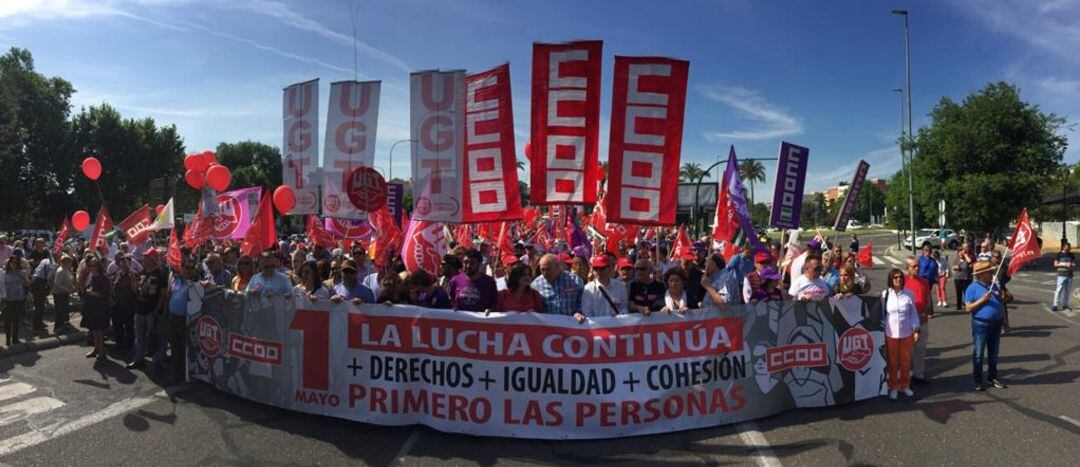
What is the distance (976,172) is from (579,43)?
2742 centimetres

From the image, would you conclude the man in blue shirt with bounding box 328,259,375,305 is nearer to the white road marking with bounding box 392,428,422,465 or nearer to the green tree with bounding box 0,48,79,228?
the white road marking with bounding box 392,428,422,465

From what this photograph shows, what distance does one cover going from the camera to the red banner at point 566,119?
6578mm

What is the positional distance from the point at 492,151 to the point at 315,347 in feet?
9.90

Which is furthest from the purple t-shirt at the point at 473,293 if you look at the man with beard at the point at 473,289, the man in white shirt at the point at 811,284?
the man in white shirt at the point at 811,284

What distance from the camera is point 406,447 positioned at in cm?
496

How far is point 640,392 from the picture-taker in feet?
17.0

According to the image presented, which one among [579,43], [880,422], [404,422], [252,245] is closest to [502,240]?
[252,245]

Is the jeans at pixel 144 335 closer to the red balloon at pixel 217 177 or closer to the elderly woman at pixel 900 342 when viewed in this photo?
the red balloon at pixel 217 177

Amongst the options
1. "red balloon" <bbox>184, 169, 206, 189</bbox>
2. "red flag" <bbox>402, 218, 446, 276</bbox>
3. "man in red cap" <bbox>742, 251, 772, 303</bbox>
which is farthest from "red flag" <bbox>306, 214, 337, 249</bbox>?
"man in red cap" <bbox>742, 251, 772, 303</bbox>

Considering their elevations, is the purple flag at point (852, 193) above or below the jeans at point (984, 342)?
above

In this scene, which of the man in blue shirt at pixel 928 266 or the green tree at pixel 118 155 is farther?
the green tree at pixel 118 155

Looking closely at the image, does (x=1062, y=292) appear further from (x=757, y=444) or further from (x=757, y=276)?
(x=757, y=444)

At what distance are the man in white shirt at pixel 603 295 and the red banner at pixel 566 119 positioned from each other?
1236mm

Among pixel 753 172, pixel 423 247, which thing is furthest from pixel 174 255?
pixel 753 172
